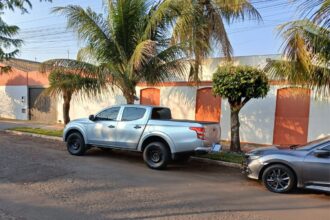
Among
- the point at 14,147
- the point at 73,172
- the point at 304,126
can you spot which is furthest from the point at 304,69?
the point at 14,147

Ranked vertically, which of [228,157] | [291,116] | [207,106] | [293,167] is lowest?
[228,157]

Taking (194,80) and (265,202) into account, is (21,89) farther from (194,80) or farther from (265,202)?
(265,202)

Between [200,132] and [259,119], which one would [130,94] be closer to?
[200,132]

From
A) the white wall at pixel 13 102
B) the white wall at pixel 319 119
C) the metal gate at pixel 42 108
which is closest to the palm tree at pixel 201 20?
the white wall at pixel 319 119

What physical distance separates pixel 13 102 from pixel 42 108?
3533mm

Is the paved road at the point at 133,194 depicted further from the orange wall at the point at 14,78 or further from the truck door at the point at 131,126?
the orange wall at the point at 14,78

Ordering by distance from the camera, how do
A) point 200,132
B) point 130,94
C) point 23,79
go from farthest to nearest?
point 23,79 → point 130,94 → point 200,132

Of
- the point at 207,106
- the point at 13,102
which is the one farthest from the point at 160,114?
the point at 13,102

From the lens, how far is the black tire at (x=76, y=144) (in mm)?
11789

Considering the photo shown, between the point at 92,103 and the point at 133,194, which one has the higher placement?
the point at 92,103

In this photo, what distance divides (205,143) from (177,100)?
8.43 metres

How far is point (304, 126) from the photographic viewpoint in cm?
1441

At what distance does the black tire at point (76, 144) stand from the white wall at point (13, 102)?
51.7 feet

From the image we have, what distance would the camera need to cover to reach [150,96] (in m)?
19.0
